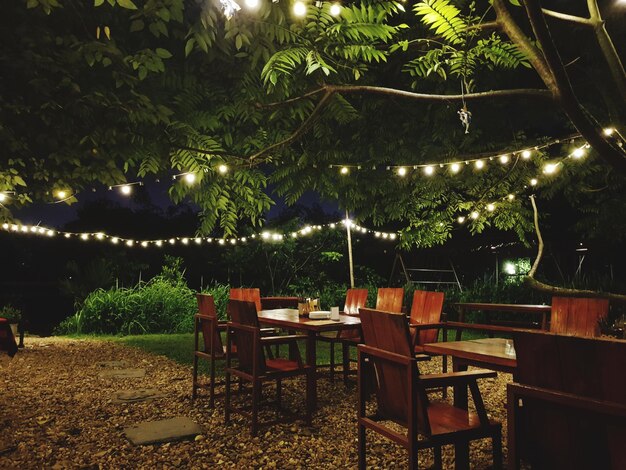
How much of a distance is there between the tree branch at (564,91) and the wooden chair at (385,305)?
3316 mm

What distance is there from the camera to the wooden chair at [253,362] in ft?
12.6

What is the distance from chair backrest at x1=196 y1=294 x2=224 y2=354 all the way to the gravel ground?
1.87ft

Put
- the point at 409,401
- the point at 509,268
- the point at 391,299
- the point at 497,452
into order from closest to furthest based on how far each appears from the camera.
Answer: the point at 409,401 → the point at 497,452 → the point at 391,299 → the point at 509,268

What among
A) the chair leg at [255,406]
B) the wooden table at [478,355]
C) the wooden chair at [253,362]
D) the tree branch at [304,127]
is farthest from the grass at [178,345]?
the wooden table at [478,355]

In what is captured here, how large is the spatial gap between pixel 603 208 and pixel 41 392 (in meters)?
8.44

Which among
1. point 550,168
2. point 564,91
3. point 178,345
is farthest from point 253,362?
point 178,345

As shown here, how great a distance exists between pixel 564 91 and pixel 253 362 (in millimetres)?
2903

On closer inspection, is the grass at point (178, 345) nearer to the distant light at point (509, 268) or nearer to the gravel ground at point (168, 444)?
the gravel ground at point (168, 444)

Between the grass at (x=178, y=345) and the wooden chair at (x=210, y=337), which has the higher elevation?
the wooden chair at (x=210, y=337)

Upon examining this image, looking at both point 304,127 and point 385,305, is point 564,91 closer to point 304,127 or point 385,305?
point 304,127

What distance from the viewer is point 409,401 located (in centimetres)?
235

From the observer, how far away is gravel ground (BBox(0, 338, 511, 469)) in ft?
11.0

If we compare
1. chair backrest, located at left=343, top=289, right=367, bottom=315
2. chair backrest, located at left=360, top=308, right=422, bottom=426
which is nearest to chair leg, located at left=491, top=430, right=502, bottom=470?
chair backrest, located at left=360, top=308, right=422, bottom=426

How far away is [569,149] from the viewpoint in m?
6.85
